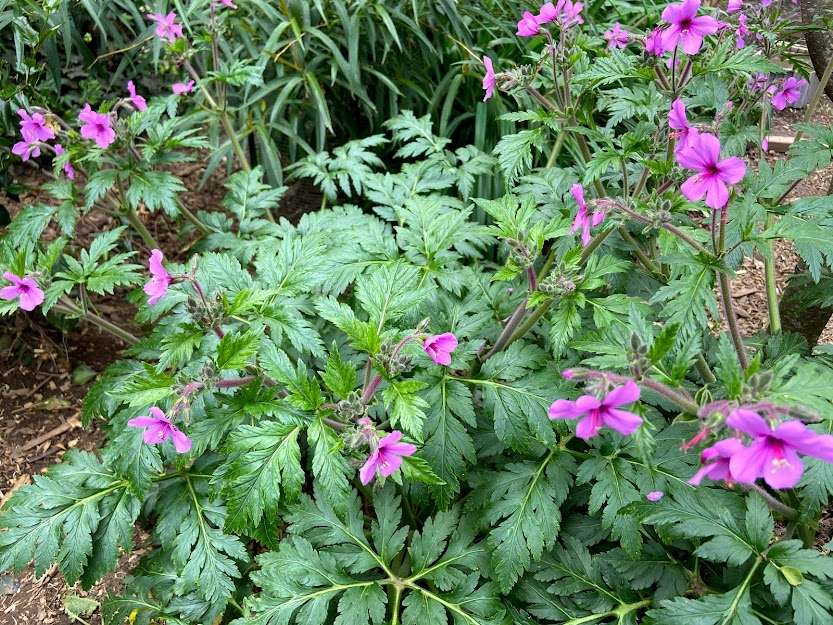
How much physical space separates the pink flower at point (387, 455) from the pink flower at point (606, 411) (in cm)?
43

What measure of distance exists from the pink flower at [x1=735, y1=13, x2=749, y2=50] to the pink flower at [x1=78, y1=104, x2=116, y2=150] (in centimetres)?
239

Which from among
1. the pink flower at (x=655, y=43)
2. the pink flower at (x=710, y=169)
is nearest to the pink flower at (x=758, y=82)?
the pink flower at (x=655, y=43)

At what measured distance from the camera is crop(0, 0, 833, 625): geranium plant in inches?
70.3

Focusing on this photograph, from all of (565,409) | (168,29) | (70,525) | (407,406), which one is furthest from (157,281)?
(168,29)

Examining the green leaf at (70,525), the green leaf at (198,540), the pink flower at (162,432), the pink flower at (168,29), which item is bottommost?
the green leaf at (198,540)

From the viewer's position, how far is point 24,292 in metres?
2.22

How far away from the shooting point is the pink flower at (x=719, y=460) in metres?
1.25

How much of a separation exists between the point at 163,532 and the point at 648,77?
2.21 meters

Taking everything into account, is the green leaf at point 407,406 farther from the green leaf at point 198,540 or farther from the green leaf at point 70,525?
the green leaf at point 70,525

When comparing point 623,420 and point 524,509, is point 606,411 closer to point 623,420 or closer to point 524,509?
point 623,420

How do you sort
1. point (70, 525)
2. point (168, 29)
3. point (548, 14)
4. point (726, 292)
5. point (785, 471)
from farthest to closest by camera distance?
point (168, 29)
point (548, 14)
point (70, 525)
point (726, 292)
point (785, 471)

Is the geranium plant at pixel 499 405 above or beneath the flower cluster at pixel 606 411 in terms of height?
beneath

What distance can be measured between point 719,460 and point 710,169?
69cm

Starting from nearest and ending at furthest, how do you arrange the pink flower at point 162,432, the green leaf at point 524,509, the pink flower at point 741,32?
the pink flower at point 162,432 < the green leaf at point 524,509 < the pink flower at point 741,32
